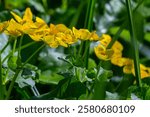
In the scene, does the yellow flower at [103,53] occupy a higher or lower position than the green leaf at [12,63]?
higher

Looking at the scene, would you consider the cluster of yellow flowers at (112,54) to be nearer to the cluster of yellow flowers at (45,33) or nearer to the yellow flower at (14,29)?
the cluster of yellow flowers at (45,33)

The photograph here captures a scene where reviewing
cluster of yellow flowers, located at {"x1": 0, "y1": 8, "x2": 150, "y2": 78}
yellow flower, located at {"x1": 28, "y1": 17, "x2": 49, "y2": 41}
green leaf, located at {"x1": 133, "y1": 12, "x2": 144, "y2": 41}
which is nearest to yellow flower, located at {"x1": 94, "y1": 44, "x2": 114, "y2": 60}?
cluster of yellow flowers, located at {"x1": 0, "y1": 8, "x2": 150, "y2": 78}

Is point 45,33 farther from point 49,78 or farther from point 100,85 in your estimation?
point 49,78

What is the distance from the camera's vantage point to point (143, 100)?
0.94 meters

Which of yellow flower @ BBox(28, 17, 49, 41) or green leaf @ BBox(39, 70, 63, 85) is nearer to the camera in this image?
yellow flower @ BBox(28, 17, 49, 41)

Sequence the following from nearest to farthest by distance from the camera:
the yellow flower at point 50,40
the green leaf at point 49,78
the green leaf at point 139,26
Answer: the yellow flower at point 50,40
the green leaf at point 49,78
the green leaf at point 139,26

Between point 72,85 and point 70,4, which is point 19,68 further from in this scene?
point 70,4

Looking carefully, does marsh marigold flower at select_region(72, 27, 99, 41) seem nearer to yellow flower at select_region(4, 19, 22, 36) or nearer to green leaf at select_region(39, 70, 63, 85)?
yellow flower at select_region(4, 19, 22, 36)

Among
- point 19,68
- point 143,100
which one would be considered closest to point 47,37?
point 19,68

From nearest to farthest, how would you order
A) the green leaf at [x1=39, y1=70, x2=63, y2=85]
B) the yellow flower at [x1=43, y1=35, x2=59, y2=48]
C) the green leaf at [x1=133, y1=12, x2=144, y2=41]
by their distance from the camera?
1. the yellow flower at [x1=43, y1=35, x2=59, y2=48]
2. the green leaf at [x1=39, y1=70, x2=63, y2=85]
3. the green leaf at [x1=133, y1=12, x2=144, y2=41]

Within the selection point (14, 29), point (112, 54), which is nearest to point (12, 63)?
point (14, 29)

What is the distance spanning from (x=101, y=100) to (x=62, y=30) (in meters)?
0.15

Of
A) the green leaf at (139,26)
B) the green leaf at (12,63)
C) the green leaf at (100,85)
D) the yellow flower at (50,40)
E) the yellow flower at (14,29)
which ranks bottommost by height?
the green leaf at (100,85)

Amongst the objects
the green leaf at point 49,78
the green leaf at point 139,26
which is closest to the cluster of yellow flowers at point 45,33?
the green leaf at point 49,78
